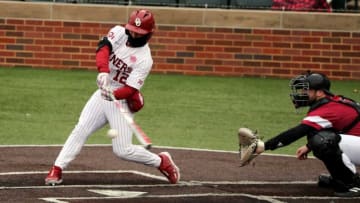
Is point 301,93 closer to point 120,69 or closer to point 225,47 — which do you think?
point 120,69

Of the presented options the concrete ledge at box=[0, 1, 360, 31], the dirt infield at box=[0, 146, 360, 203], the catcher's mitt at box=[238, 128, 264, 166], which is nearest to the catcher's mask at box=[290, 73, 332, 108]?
the catcher's mitt at box=[238, 128, 264, 166]

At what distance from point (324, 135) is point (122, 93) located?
1891 millimetres

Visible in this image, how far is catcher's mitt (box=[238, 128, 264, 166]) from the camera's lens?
960 cm

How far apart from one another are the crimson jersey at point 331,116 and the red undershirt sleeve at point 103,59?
187 centimetres

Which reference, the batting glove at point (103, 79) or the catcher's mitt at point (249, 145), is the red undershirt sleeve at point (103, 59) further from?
the catcher's mitt at point (249, 145)

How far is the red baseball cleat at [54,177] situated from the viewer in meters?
9.83

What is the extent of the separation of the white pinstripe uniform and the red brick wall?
336 inches

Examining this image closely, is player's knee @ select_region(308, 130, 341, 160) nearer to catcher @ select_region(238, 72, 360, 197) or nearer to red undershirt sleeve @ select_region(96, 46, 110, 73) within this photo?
catcher @ select_region(238, 72, 360, 197)

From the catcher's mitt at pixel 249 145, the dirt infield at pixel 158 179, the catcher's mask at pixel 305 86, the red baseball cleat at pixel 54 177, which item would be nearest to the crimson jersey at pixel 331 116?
the catcher's mask at pixel 305 86

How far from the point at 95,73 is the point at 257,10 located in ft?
9.99

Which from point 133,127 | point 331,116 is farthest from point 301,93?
point 133,127

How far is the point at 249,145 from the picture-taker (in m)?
9.68

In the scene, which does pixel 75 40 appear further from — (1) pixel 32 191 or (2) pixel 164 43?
(1) pixel 32 191

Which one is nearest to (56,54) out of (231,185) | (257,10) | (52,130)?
(257,10)
